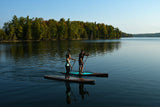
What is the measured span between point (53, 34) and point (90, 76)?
15174cm

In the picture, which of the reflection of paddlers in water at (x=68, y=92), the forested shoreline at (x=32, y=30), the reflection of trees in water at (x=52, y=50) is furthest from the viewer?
the forested shoreline at (x=32, y=30)

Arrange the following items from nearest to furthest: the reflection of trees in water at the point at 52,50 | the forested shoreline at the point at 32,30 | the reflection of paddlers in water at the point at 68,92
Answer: the reflection of paddlers in water at the point at 68,92
the reflection of trees in water at the point at 52,50
the forested shoreline at the point at 32,30

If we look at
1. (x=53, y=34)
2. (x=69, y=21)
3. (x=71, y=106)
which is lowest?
(x=71, y=106)

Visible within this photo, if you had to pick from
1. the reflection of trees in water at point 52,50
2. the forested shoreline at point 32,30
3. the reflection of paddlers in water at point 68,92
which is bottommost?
the reflection of paddlers in water at point 68,92

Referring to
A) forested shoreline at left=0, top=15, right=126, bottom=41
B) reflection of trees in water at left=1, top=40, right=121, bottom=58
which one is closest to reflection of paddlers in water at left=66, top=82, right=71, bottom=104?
reflection of trees in water at left=1, top=40, right=121, bottom=58

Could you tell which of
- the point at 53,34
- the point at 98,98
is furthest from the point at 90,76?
the point at 53,34

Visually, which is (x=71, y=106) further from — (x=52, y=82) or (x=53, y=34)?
(x=53, y=34)

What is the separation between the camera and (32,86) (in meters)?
14.5

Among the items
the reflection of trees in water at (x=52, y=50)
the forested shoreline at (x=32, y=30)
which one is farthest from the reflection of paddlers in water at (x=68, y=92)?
the forested shoreline at (x=32, y=30)

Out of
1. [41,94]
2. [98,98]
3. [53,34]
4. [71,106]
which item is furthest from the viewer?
[53,34]

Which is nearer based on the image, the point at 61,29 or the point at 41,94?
the point at 41,94

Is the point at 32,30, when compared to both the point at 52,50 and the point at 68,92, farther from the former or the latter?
the point at 68,92

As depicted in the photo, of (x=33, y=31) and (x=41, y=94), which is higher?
(x=33, y=31)

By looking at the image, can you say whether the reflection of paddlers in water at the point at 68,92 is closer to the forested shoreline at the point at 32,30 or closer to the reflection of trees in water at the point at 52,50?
the reflection of trees in water at the point at 52,50
